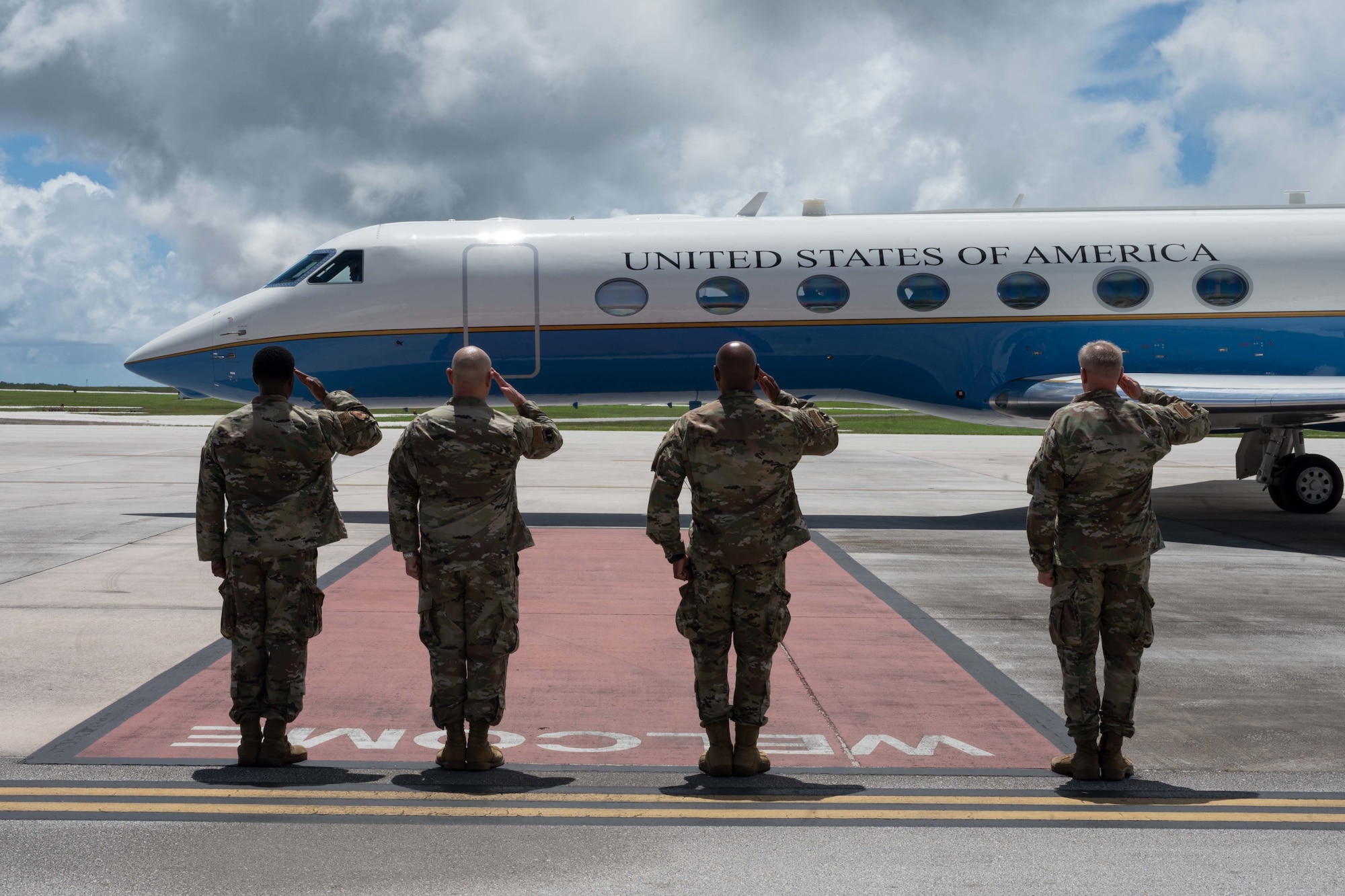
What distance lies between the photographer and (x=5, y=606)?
8.71 meters

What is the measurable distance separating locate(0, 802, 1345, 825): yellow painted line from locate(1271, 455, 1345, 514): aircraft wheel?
1212 cm

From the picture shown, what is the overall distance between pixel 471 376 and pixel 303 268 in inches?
393

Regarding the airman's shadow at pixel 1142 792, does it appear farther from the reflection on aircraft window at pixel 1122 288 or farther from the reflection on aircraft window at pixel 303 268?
the reflection on aircraft window at pixel 303 268

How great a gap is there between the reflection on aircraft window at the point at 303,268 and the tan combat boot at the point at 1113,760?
11.6 meters

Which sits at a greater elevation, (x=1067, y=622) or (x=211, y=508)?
(x=211, y=508)

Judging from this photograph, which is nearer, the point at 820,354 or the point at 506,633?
the point at 506,633

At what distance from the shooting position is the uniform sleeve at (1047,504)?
5.34 m

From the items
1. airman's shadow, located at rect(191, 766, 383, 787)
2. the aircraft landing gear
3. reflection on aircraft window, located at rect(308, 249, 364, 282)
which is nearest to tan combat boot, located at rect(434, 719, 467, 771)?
airman's shadow, located at rect(191, 766, 383, 787)

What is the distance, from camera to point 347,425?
5.57 metres

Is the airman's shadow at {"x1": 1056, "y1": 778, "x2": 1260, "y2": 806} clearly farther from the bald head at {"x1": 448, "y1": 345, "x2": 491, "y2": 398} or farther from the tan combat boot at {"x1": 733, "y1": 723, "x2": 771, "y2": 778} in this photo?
the bald head at {"x1": 448, "y1": 345, "x2": 491, "y2": 398}

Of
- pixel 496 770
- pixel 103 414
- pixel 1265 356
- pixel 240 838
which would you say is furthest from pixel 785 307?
pixel 103 414

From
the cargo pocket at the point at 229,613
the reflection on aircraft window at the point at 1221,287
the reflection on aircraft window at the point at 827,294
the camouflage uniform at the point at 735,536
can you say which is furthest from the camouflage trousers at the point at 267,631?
the reflection on aircraft window at the point at 1221,287

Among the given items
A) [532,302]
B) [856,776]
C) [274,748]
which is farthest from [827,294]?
[274,748]

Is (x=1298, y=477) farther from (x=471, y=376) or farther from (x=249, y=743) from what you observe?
(x=249, y=743)
